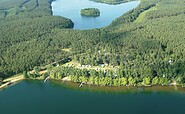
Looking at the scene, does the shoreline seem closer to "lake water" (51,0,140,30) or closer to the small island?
"lake water" (51,0,140,30)

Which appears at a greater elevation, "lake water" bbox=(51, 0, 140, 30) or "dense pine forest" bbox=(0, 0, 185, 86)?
"lake water" bbox=(51, 0, 140, 30)

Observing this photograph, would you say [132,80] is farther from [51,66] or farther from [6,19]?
[6,19]

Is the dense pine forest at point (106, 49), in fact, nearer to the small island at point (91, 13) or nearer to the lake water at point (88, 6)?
the lake water at point (88, 6)

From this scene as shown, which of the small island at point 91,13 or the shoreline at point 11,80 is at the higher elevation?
the small island at point 91,13

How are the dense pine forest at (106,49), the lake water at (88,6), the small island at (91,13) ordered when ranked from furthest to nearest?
the small island at (91,13), the lake water at (88,6), the dense pine forest at (106,49)

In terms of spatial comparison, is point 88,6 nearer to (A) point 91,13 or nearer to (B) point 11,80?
(A) point 91,13

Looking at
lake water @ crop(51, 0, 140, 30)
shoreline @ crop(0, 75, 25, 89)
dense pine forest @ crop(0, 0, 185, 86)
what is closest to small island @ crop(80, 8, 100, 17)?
lake water @ crop(51, 0, 140, 30)

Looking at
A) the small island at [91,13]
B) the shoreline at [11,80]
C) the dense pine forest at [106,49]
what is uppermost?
the small island at [91,13]

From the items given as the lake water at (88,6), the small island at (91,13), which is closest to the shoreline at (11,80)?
the lake water at (88,6)
